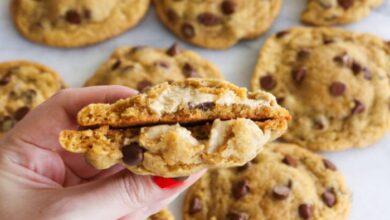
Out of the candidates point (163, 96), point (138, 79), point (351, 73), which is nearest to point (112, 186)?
point (163, 96)

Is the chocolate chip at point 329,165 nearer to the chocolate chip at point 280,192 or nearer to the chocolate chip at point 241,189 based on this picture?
the chocolate chip at point 280,192

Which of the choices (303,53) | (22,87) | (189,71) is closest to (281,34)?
(303,53)

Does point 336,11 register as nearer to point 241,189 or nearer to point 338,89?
point 338,89

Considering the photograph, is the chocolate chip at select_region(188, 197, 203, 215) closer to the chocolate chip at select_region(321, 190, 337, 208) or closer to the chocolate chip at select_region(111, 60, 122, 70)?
the chocolate chip at select_region(321, 190, 337, 208)

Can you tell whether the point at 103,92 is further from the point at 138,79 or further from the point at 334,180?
the point at 334,180

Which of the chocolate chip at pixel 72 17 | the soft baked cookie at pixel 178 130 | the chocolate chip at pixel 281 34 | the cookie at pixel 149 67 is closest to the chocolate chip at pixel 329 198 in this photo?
the cookie at pixel 149 67
